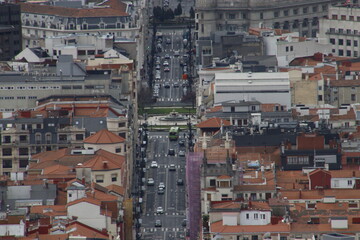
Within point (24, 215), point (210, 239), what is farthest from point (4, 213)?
point (210, 239)

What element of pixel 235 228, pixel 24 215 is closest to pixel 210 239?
pixel 235 228

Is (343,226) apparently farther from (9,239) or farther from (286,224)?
(9,239)

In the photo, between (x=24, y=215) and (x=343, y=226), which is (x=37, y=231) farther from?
(x=343, y=226)

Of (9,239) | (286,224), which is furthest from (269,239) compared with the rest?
(9,239)

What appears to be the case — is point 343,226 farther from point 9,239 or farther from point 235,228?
point 9,239

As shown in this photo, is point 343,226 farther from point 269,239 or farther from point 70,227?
point 70,227
